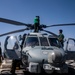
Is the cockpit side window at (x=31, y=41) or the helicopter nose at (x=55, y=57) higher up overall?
the cockpit side window at (x=31, y=41)

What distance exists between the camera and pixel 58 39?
420 inches

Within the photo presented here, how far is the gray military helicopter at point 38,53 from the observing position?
27.5 feet

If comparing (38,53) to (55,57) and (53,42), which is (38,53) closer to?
(55,57)

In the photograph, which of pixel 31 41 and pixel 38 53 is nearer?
pixel 38 53

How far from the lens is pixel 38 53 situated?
8.64m

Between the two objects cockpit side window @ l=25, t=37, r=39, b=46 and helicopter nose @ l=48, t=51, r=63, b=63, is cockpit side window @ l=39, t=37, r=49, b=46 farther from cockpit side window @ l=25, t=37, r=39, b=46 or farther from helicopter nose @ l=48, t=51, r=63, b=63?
helicopter nose @ l=48, t=51, r=63, b=63

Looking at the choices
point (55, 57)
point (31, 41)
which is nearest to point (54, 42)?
point (31, 41)

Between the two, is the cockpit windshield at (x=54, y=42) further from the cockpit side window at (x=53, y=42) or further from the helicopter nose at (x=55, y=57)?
the helicopter nose at (x=55, y=57)

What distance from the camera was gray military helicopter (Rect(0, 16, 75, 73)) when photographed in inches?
330

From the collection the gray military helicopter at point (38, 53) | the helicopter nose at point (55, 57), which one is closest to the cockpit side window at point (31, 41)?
the gray military helicopter at point (38, 53)

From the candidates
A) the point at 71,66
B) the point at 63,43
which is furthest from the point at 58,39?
the point at 71,66

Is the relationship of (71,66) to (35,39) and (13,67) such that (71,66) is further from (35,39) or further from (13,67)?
(13,67)

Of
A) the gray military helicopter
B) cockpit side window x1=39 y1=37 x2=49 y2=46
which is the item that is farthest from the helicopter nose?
cockpit side window x1=39 y1=37 x2=49 y2=46

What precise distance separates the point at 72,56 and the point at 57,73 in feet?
4.75
